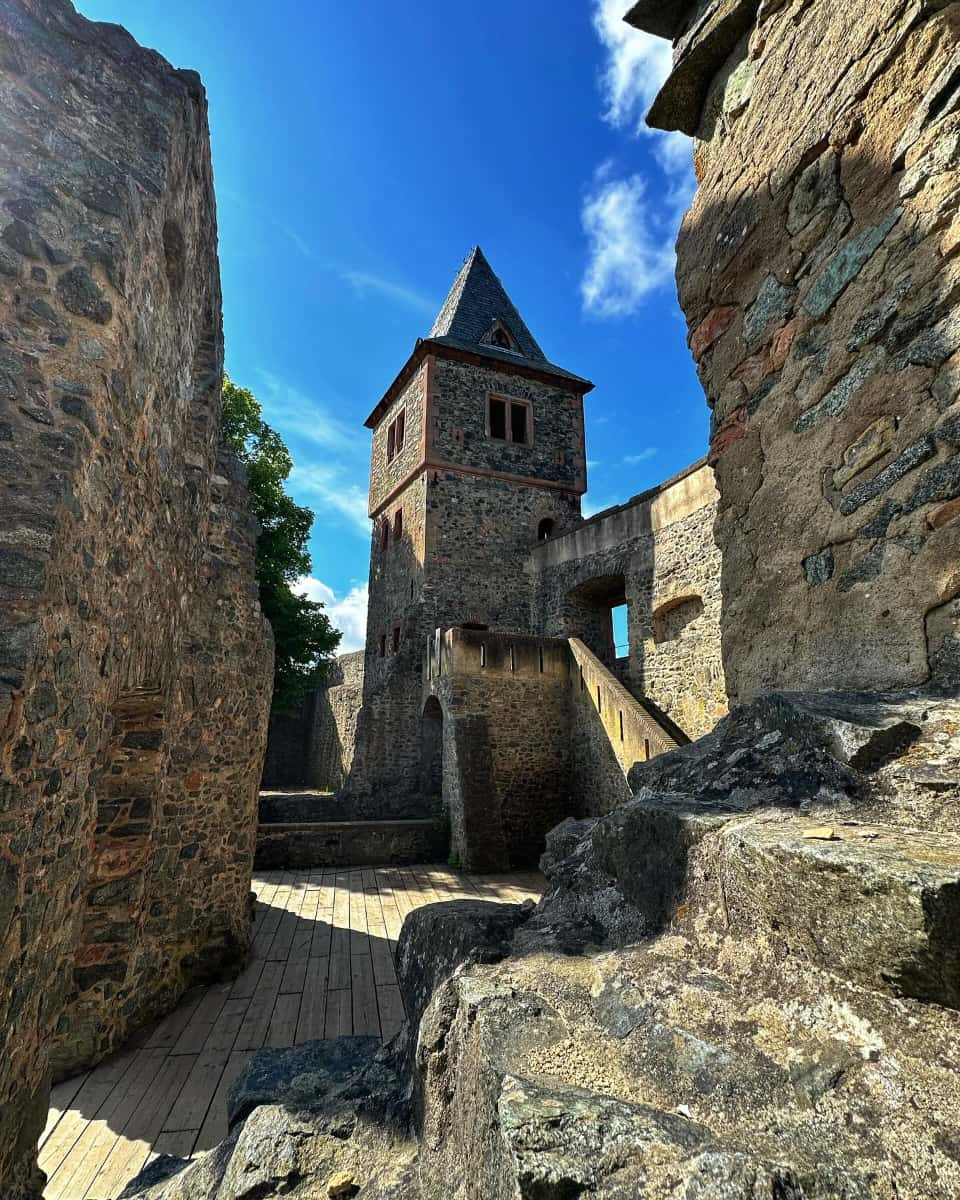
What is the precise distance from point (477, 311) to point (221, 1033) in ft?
62.6

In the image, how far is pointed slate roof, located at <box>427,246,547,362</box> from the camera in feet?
59.8

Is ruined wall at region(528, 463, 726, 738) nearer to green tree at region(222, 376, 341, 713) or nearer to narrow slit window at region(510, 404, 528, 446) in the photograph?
narrow slit window at region(510, 404, 528, 446)

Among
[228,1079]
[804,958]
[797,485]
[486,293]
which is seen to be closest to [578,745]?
[228,1079]

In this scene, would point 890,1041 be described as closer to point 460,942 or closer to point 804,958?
point 804,958

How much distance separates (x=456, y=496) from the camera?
51.7ft

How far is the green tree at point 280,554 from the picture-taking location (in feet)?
43.4

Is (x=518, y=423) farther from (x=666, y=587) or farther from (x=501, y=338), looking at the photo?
(x=666, y=587)

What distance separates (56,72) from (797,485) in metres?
3.18

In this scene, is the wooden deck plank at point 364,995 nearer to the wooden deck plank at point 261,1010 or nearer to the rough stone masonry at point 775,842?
the wooden deck plank at point 261,1010

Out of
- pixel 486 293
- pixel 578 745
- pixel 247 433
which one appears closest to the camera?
pixel 578 745

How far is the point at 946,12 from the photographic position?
64.4 inches

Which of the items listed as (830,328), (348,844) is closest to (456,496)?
(348,844)

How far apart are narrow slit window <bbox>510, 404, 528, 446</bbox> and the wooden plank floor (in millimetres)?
12975

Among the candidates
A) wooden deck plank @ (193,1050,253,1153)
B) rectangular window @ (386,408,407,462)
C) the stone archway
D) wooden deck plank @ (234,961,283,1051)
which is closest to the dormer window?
rectangular window @ (386,408,407,462)
